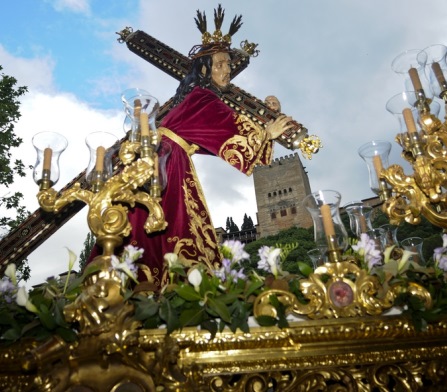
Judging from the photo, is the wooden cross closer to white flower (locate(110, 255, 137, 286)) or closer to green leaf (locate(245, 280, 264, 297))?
white flower (locate(110, 255, 137, 286))

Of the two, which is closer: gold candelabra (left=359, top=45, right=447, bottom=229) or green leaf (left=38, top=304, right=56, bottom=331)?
green leaf (left=38, top=304, right=56, bottom=331)

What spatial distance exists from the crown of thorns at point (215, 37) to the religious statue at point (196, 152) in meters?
0.10

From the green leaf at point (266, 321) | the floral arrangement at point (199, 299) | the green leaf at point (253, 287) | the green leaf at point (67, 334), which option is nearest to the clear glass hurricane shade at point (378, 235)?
the floral arrangement at point (199, 299)

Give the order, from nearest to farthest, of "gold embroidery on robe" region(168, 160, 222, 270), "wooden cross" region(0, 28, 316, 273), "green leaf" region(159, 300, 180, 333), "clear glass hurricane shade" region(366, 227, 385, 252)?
"green leaf" region(159, 300, 180, 333) < "clear glass hurricane shade" region(366, 227, 385, 252) < "gold embroidery on robe" region(168, 160, 222, 270) < "wooden cross" region(0, 28, 316, 273)

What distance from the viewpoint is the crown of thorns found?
5.78 metres

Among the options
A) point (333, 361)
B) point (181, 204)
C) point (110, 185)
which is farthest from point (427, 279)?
point (181, 204)

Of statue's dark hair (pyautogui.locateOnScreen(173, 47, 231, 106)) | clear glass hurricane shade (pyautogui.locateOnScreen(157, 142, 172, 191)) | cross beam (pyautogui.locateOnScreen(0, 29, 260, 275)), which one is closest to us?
clear glass hurricane shade (pyautogui.locateOnScreen(157, 142, 172, 191))

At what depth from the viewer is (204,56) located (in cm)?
582

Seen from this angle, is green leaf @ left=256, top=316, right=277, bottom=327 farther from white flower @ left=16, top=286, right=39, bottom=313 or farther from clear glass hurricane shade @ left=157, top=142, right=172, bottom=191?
clear glass hurricane shade @ left=157, top=142, right=172, bottom=191

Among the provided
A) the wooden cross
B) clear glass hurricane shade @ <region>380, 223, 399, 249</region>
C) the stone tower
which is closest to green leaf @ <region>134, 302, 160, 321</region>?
clear glass hurricane shade @ <region>380, 223, 399, 249</region>

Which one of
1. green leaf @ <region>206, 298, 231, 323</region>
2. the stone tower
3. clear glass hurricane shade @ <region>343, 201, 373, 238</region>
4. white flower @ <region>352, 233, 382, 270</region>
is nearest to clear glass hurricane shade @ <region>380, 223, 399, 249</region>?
clear glass hurricane shade @ <region>343, 201, 373, 238</region>

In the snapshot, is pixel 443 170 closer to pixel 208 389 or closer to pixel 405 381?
pixel 405 381

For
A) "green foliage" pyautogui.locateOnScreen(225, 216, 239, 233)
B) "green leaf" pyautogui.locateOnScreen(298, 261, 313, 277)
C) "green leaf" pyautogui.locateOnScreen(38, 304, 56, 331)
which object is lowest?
"green leaf" pyautogui.locateOnScreen(38, 304, 56, 331)

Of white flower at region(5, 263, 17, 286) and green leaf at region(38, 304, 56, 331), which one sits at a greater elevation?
white flower at region(5, 263, 17, 286)
